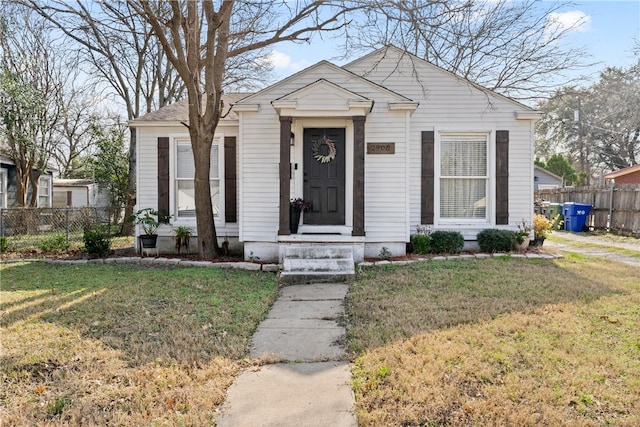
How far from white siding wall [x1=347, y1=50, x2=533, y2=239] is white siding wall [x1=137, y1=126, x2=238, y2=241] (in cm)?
389

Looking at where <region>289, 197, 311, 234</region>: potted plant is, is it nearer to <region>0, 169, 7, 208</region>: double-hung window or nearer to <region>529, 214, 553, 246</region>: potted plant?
<region>529, 214, 553, 246</region>: potted plant

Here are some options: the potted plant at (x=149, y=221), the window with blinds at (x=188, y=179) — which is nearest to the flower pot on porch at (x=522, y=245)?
the window with blinds at (x=188, y=179)

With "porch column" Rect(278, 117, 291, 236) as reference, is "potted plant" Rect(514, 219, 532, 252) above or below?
below

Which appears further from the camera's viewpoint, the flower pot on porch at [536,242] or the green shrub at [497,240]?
the flower pot on porch at [536,242]

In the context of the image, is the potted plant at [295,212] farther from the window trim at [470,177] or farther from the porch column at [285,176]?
the window trim at [470,177]

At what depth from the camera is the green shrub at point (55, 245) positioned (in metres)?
9.67

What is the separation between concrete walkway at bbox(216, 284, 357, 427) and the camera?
2.56 metres

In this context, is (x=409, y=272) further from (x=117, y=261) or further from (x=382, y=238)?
(x=117, y=261)

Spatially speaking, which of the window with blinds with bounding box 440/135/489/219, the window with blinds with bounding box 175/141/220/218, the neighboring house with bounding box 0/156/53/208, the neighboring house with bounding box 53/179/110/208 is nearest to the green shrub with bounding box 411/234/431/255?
the window with blinds with bounding box 440/135/489/219

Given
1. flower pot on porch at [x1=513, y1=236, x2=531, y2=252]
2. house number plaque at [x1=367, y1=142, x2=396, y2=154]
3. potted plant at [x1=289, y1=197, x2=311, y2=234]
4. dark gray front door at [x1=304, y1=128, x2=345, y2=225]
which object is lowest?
flower pot on porch at [x1=513, y1=236, x2=531, y2=252]

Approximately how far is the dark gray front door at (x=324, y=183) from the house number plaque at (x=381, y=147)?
0.66 m

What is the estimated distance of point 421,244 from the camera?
8234mm

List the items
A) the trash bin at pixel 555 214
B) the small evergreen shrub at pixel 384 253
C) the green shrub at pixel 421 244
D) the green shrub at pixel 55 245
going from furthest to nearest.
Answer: the trash bin at pixel 555 214 → the green shrub at pixel 55 245 → the green shrub at pixel 421 244 → the small evergreen shrub at pixel 384 253

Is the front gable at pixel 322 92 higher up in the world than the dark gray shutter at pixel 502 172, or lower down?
higher up
